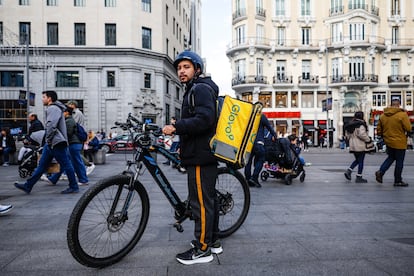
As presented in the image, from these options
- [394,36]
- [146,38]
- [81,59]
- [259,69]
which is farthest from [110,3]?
[394,36]

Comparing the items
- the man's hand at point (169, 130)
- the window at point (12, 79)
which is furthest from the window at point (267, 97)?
the man's hand at point (169, 130)

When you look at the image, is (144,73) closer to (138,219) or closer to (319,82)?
(319,82)

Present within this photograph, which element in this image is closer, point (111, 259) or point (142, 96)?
point (111, 259)

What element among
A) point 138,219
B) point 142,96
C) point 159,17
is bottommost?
point 138,219

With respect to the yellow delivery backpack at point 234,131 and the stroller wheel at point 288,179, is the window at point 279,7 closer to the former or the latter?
the stroller wheel at point 288,179

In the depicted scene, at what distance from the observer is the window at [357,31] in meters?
39.3

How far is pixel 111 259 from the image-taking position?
9.50 ft

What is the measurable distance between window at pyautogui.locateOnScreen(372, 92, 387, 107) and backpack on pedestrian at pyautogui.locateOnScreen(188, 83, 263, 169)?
42545 millimetres

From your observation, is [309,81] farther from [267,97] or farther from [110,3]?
[110,3]

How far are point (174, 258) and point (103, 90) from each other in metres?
29.7

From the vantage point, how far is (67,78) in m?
30.4

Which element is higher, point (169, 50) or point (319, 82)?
point (169, 50)

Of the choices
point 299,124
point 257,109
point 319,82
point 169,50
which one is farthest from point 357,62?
point 257,109

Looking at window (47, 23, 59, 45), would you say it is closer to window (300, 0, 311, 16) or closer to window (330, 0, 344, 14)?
window (300, 0, 311, 16)
